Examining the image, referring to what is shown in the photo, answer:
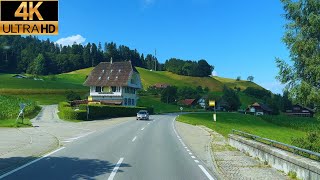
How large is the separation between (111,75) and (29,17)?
77162 millimetres

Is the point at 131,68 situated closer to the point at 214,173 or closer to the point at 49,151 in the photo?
the point at 49,151

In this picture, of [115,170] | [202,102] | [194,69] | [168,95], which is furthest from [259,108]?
[115,170]

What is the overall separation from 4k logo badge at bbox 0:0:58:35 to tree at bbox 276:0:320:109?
17257 millimetres

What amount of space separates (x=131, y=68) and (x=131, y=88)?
5.13m

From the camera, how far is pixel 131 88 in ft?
303

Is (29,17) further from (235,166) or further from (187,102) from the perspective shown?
(187,102)

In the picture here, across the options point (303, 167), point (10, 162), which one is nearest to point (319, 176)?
point (303, 167)

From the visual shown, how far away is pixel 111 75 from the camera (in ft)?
299

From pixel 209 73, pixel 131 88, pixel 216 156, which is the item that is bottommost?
pixel 216 156

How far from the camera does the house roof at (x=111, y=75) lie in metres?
88.5

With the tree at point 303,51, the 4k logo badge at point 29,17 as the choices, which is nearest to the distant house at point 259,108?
the tree at point 303,51

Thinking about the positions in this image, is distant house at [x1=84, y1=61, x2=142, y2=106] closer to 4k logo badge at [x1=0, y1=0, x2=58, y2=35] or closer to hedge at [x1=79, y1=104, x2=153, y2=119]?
hedge at [x1=79, y1=104, x2=153, y2=119]

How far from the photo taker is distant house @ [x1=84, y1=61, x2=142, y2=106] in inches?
3440

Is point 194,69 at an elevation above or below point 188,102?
above
